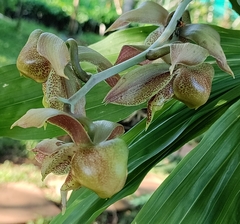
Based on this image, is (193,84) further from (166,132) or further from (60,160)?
(166,132)

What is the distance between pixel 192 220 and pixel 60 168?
0.22 meters

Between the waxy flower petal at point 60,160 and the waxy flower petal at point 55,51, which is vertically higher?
the waxy flower petal at point 55,51

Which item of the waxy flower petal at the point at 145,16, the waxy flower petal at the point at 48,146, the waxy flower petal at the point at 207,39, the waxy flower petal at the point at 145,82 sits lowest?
the waxy flower petal at the point at 48,146

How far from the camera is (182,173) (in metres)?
0.49

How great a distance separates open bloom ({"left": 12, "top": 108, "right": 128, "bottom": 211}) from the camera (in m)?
0.22

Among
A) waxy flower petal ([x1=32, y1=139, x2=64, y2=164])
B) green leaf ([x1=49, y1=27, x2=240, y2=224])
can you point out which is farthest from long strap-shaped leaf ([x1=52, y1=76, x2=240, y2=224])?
waxy flower petal ([x1=32, y1=139, x2=64, y2=164])

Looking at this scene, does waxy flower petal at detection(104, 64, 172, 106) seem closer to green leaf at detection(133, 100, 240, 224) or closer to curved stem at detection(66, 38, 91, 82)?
curved stem at detection(66, 38, 91, 82)

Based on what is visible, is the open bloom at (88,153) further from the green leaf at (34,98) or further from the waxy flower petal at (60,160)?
the green leaf at (34,98)

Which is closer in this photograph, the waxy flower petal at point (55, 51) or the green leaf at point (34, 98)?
the waxy flower petal at point (55, 51)

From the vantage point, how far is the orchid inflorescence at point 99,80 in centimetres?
22

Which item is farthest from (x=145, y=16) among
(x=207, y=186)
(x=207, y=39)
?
(x=207, y=186)

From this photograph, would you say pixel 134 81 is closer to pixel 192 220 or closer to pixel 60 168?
pixel 60 168

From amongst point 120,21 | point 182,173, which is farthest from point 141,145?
point 120,21

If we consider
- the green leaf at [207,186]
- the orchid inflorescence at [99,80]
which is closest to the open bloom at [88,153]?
the orchid inflorescence at [99,80]
